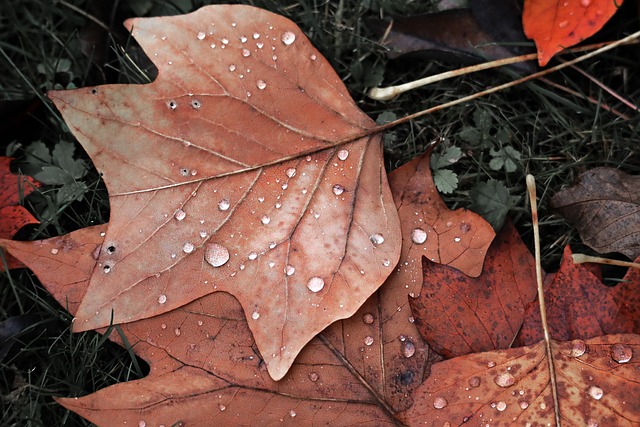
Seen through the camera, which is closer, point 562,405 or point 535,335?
point 562,405

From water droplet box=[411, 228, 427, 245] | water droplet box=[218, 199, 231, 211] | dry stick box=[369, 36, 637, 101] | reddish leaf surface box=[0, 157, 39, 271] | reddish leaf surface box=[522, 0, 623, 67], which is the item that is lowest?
reddish leaf surface box=[0, 157, 39, 271]

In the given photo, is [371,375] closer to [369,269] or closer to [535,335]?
[369,269]

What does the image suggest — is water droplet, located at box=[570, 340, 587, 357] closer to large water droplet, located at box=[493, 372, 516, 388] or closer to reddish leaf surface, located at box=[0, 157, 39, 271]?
large water droplet, located at box=[493, 372, 516, 388]

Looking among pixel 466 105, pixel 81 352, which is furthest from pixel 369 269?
pixel 81 352

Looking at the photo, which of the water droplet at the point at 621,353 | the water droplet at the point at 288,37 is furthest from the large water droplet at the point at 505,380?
the water droplet at the point at 288,37

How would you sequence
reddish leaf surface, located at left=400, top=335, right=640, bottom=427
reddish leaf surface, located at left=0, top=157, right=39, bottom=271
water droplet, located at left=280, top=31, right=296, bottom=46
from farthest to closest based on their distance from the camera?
1. reddish leaf surface, located at left=0, top=157, right=39, bottom=271
2. water droplet, located at left=280, top=31, right=296, bottom=46
3. reddish leaf surface, located at left=400, top=335, right=640, bottom=427

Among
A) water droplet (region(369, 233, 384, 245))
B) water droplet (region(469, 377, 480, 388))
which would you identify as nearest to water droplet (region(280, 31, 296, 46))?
water droplet (region(369, 233, 384, 245))
